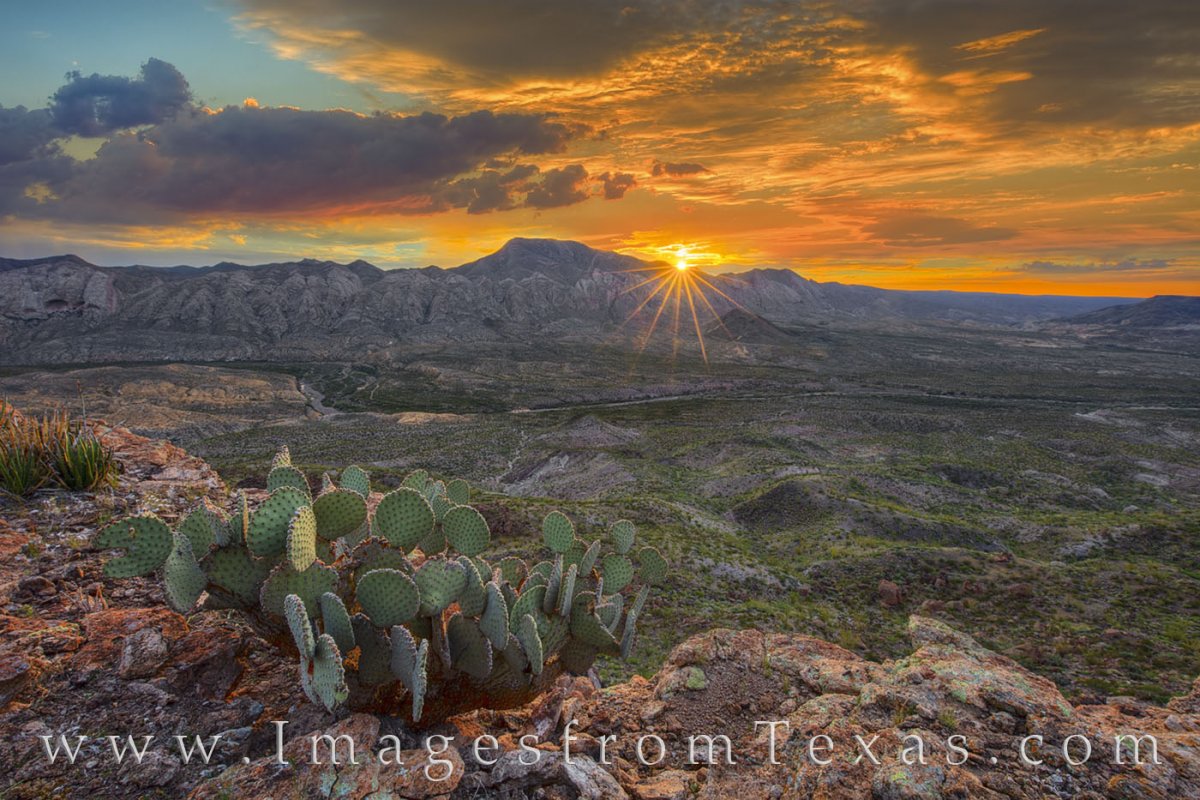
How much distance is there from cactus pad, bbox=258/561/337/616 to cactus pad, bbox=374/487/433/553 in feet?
3.36

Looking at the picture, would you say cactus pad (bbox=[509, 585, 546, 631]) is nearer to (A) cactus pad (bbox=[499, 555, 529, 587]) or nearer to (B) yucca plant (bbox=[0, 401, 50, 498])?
(A) cactus pad (bbox=[499, 555, 529, 587])

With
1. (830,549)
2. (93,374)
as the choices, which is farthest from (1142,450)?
(93,374)

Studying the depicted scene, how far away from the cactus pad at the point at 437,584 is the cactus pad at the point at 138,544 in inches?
89.4

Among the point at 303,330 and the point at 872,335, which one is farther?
the point at 872,335

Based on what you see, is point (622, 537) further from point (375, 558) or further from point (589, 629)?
point (375, 558)

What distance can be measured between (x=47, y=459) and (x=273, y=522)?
253 inches

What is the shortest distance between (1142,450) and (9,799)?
215ft

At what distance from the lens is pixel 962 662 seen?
22.0 feet

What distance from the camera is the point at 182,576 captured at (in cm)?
428

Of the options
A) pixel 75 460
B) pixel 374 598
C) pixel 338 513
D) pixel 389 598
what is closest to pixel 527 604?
pixel 389 598

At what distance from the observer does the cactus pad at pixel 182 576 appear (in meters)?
4.20

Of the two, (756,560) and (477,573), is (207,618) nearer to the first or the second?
(477,573)

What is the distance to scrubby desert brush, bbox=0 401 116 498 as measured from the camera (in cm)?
742

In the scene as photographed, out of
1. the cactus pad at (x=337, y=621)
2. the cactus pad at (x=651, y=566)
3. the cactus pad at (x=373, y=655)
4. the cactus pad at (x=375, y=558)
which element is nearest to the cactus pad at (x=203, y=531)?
the cactus pad at (x=337, y=621)
